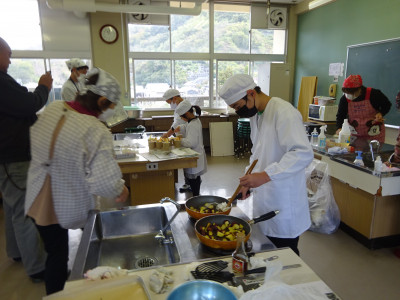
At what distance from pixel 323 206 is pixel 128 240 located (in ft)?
6.83

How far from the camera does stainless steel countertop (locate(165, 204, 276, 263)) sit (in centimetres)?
117

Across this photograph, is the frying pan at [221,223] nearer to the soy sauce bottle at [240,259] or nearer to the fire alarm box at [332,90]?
the soy sauce bottle at [240,259]

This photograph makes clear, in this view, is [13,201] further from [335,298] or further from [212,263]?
[335,298]

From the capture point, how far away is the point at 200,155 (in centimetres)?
308

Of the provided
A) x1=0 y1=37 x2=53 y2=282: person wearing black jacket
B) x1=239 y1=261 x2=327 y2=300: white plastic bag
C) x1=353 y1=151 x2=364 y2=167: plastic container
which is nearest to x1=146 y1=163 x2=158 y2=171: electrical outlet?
x1=0 y1=37 x2=53 y2=282: person wearing black jacket

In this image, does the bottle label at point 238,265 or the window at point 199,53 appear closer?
the bottle label at point 238,265

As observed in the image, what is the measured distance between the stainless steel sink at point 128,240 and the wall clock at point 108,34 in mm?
5039

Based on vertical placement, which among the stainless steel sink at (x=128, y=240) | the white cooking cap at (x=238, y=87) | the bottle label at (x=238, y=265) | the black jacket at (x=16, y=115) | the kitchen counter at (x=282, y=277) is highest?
the white cooking cap at (x=238, y=87)

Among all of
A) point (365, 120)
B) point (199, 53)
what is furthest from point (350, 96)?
point (199, 53)

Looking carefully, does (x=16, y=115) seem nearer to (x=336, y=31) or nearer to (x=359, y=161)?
(x=359, y=161)

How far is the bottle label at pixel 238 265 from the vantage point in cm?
101

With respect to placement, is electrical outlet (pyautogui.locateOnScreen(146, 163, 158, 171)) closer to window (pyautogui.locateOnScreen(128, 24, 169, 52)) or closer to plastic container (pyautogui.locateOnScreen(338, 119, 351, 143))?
plastic container (pyautogui.locateOnScreen(338, 119, 351, 143))

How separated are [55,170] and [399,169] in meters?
2.52

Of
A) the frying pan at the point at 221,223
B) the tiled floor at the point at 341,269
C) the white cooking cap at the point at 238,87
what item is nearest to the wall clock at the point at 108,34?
the tiled floor at the point at 341,269
